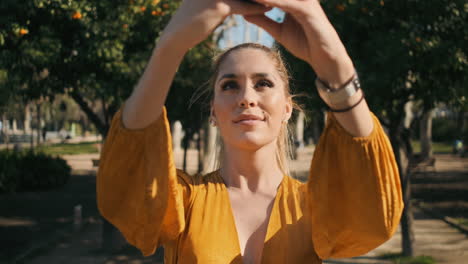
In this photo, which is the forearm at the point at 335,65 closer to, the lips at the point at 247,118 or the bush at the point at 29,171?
the lips at the point at 247,118

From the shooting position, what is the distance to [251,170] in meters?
1.86

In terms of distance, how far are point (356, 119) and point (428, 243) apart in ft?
29.5

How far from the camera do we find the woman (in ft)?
Result: 4.47

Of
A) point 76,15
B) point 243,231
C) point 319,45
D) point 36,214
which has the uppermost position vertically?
point 76,15

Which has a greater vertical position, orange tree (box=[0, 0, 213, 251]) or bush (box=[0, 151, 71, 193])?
orange tree (box=[0, 0, 213, 251])

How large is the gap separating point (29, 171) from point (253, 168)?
16522 mm

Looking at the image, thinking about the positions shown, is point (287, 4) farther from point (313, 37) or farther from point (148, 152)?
point (148, 152)

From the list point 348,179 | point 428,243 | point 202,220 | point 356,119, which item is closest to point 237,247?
point 202,220

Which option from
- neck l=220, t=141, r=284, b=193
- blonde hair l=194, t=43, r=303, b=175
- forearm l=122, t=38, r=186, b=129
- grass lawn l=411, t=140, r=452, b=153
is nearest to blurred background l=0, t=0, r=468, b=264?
blonde hair l=194, t=43, r=303, b=175

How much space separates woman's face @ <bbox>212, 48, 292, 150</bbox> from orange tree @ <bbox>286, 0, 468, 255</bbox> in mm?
4945

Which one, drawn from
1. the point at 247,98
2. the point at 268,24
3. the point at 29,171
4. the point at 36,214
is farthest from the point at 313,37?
the point at 29,171

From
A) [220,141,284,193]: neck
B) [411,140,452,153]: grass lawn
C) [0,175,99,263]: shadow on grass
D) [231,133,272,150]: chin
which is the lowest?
[411,140,452,153]: grass lawn

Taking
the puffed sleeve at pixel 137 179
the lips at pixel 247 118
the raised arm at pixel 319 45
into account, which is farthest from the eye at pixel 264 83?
the puffed sleeve at pixel 137 179

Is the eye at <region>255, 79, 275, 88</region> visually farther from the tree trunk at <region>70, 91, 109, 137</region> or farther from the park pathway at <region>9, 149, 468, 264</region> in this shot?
the tree trunk at <region>70, 91, 109, 137</region>
